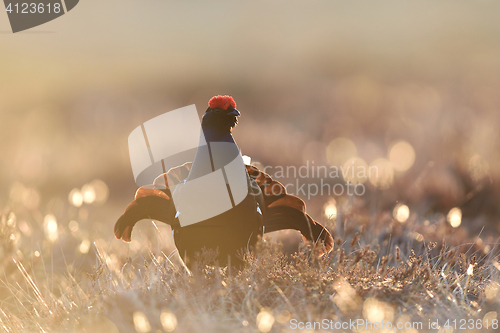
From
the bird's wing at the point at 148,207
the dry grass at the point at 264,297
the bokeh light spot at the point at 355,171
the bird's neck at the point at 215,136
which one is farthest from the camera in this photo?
the bokeh light spot at the point at 355,171

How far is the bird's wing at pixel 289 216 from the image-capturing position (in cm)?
393

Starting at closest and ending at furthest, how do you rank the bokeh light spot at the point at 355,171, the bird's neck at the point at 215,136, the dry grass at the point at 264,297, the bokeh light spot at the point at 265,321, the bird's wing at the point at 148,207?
the bokeh light spot at the point at 265,321 < the dry grass at the point at 264,297 < the bird's neck at the point at 215,136 < the bird's wing at the point at 148,207 < the bokeh light spot at the point at 355,171

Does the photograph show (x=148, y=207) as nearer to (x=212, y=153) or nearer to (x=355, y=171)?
(x=212, y=153)

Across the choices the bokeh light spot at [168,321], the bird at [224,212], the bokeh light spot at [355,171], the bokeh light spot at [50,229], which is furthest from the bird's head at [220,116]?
the bokeh light spot at [355,171]

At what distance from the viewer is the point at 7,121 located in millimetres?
15227

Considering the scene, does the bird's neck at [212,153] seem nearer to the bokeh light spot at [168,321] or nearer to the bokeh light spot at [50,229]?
the bokeh light spot at [168,321]

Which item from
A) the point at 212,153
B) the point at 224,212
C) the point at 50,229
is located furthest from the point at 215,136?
the point at 50,229

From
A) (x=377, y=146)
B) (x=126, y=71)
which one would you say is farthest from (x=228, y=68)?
(x=377, y=146)

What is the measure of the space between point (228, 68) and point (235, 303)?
30.3 meters

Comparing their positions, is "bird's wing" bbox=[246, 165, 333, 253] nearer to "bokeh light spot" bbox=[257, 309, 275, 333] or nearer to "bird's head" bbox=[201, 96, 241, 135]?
"bird's head" bbox=[201, 96, 241, 135]

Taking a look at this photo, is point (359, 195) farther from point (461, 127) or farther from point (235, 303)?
point (235, 303)

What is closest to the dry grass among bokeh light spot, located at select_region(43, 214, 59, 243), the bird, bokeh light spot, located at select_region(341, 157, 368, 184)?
the bird

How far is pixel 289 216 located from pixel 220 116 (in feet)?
3.90

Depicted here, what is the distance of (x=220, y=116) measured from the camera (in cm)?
368
